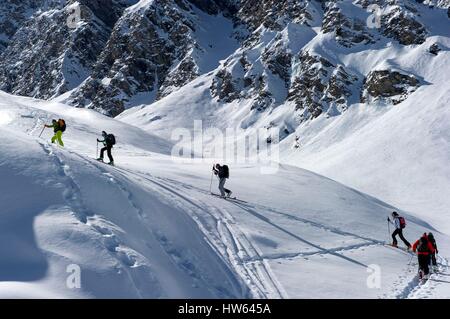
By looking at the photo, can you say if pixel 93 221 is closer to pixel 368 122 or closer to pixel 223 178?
pixel 223 178

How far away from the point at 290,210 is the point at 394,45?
221 ft

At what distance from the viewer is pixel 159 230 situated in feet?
48.4

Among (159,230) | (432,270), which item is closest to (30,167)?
(159,230)

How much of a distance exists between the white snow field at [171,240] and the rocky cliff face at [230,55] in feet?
176

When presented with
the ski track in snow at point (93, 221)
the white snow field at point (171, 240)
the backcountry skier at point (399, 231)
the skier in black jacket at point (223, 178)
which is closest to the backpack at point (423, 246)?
the white snow field at point (171, 240)

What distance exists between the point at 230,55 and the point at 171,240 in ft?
323

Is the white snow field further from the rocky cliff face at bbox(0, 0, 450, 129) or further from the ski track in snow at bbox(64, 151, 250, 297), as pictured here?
the rocky cliff face at bbox(0, 0, 450, 129)

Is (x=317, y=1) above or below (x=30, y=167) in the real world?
above

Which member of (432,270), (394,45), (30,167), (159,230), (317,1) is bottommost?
(432,270)

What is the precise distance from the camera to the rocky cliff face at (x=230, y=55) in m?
79.9

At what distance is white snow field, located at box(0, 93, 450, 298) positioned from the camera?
11375 mm

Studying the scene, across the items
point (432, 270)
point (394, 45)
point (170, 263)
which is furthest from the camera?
point (394, 45)
